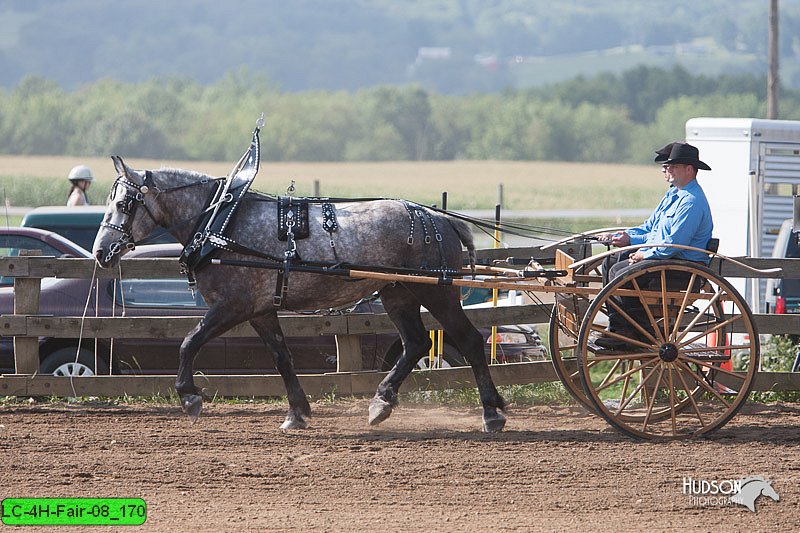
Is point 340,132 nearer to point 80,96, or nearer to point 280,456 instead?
point 80,96

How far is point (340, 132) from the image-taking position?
92688 mm

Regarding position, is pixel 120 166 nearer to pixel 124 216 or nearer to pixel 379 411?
pixel 124 216

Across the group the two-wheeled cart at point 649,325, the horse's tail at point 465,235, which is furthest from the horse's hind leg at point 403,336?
the horse's tail at point 465,235

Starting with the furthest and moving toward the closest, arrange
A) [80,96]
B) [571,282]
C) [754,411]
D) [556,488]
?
[80,96] < [754,411] < [571,282] < [556,488]

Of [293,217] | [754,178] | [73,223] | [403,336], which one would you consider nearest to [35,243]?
[73,223]

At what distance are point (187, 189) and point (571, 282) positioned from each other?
2.78 metres

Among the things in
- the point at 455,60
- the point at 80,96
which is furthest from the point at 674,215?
the point at 455,60

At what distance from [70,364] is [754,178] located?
312 inches

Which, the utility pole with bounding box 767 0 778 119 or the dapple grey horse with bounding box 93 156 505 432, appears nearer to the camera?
the dapple grey horse with bounding box 93 156 505 432

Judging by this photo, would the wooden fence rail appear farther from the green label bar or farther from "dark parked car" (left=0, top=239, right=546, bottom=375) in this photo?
the green label bar

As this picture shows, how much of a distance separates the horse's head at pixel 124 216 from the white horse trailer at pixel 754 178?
750cm

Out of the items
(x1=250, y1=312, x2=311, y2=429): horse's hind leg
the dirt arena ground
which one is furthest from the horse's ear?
the dirt arena ground

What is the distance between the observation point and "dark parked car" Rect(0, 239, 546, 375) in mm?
9000

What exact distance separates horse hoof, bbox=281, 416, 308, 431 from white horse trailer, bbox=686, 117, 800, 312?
6536 mm
